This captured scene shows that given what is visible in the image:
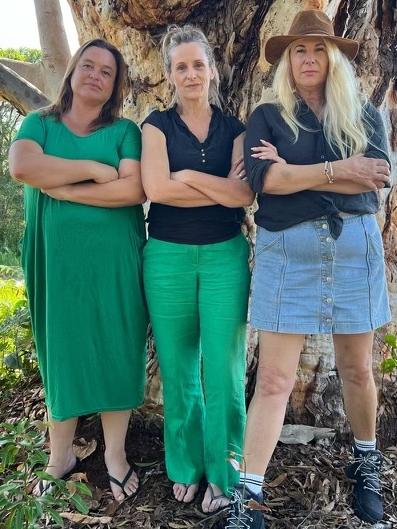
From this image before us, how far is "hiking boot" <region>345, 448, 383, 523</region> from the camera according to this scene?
2889 mm

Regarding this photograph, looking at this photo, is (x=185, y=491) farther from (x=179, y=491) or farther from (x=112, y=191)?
(x=112, y=191)

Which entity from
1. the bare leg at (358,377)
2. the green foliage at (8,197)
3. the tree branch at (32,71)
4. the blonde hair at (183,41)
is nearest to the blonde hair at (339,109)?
the blonde hair at (183,41)

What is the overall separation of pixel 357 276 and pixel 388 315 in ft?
0.93

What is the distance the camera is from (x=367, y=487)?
295 cm

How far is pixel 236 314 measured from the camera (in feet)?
9.11

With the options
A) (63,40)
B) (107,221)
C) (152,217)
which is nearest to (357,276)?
(152,217)

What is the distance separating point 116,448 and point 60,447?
284 millimetres

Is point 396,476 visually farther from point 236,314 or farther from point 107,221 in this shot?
point 107,221

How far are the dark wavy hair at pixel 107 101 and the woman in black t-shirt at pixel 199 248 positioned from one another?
257mm

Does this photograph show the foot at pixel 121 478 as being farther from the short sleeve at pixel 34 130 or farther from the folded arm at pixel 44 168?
the short sleeve at pixel 34 130

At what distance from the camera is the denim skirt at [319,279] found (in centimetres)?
261

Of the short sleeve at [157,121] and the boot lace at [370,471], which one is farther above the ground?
the short sleeve at [157,121]

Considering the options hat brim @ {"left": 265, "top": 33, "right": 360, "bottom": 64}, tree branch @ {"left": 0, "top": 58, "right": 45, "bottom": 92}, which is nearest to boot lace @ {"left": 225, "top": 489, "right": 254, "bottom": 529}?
hat brim @ {"left": 265, "top": 33, "right": 360, "bottom": 64}

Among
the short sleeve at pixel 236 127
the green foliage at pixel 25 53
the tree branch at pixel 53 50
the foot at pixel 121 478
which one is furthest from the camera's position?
the green foliage at pixel 25 53
